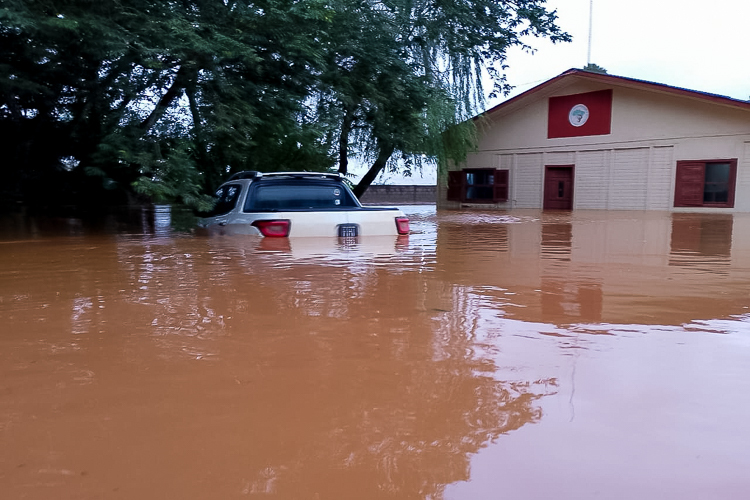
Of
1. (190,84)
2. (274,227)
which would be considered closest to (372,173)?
(190,84)

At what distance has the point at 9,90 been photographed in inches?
419

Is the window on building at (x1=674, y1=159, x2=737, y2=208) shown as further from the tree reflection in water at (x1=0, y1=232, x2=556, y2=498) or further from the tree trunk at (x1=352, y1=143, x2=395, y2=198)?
the tree reflection in water at (x1=0, y1=232, x2=556, y2=498)

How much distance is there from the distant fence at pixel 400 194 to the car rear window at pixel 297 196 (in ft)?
97.0

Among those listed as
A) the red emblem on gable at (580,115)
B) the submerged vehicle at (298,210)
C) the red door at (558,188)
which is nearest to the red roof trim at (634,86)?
the red emblem on gable at (580,115)

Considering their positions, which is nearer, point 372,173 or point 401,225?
point 401,225

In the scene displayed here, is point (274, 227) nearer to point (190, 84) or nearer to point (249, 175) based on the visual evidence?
point (249, 175)

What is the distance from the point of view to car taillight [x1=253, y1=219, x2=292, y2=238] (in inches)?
286

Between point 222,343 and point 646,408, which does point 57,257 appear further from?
point 646,408

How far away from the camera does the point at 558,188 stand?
1071 inches

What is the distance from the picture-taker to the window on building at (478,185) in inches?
1139

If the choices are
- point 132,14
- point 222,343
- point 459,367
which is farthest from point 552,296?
point 132,14

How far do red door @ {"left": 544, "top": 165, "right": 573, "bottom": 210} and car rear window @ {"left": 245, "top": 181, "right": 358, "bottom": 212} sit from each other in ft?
67.8

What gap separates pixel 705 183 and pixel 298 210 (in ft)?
68.7

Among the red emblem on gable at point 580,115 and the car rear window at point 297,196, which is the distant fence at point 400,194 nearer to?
the red emblem on gable at point 580,115
